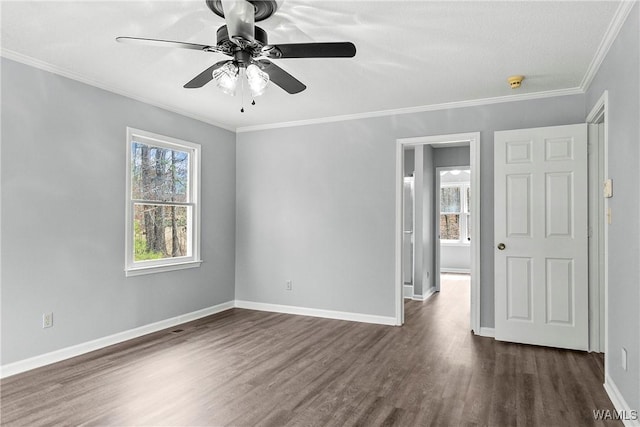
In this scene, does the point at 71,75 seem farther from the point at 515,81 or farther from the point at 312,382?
the point at 515,81

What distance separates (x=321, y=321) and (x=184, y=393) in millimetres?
2280

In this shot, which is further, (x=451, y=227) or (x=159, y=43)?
(x=451, y=227)

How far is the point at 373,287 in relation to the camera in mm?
4836

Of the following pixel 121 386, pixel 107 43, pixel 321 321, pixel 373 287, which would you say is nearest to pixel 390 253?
pixel 373 287

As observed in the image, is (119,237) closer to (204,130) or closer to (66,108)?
(66,108)

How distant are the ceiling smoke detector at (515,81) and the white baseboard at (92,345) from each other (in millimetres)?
4306

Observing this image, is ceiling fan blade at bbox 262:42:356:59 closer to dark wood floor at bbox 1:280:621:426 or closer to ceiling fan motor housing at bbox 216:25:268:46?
ceiling fan motor housing at bbox 216:25:268:46

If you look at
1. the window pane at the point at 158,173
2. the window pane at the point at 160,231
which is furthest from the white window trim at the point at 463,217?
the window pane at the point at 158,173

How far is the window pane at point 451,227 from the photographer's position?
31.6ft

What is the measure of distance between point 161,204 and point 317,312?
7.64ft

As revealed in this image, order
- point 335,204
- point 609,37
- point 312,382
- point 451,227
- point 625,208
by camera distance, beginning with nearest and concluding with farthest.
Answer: point 625,208 → point 609,37 → point 312,382 → point 335,204 → point 451,227

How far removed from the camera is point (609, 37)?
8.96ft

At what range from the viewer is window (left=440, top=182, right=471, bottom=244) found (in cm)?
951

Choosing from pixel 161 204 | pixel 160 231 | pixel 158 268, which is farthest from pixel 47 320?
pixel 161 204
